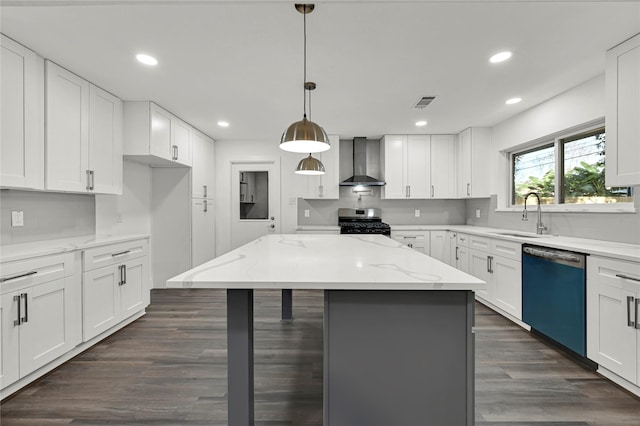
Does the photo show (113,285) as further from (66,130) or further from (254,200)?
(254,200)

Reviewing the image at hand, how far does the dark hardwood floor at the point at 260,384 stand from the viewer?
5.67ft

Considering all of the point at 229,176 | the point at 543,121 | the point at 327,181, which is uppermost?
the point at 543,121

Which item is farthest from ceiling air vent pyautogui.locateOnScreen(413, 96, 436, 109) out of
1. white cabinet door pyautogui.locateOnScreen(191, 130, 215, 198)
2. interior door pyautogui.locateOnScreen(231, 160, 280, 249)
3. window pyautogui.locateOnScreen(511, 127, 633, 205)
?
white cabinet door pyautogui.locateOnScreen(191, 130, 215, 198)

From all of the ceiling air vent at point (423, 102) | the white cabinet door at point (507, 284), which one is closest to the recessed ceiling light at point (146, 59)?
the ceiling air vent at point (423, 102)

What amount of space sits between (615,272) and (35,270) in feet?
12.9

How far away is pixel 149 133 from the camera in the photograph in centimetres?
338

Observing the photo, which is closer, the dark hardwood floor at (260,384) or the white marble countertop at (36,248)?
the dark hardwood floor at (260,384)

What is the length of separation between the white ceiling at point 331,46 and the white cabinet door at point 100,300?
1804mm

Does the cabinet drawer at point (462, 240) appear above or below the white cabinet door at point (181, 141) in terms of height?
below

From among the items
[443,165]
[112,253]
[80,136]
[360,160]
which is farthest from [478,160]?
[80,136]

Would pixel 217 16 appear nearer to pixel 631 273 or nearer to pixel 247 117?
pixel 247 117

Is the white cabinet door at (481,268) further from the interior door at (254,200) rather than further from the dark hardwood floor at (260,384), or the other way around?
the interior door at (254,200)

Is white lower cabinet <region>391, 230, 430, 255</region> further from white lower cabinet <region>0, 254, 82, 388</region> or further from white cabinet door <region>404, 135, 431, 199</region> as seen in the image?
white lower cabinet <region>0, 254, 82, 388</region>

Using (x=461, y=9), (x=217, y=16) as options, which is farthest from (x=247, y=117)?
(x=461, y=9)
